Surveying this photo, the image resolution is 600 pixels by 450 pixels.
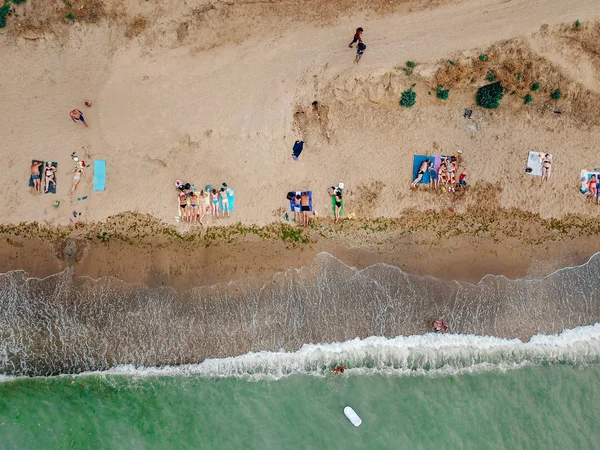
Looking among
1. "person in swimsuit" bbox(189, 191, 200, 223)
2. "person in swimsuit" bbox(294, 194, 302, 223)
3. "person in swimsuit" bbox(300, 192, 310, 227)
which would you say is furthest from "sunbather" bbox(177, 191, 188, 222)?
"person in swimsuit" bbox(300, 192, 310, 227)

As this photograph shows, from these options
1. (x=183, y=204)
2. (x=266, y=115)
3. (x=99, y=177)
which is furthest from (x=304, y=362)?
(x=99, y=177)

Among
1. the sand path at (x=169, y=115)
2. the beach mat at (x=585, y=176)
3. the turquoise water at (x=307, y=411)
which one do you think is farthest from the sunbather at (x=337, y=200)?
the beach mat at (x=585, y=176)

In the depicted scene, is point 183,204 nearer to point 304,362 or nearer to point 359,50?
point 304,362

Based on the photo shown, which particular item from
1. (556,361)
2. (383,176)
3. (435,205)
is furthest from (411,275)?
(556,361)

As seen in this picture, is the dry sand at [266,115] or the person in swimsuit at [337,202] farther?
the person in swimsuit at [337,202]

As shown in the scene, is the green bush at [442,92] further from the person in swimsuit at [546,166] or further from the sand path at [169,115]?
the person in swimsuit at [546,166]

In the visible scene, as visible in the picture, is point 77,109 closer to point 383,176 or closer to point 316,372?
point 383,176

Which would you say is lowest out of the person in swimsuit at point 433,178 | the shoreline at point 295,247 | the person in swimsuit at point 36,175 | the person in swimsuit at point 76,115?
the shoreline at point 295,247
